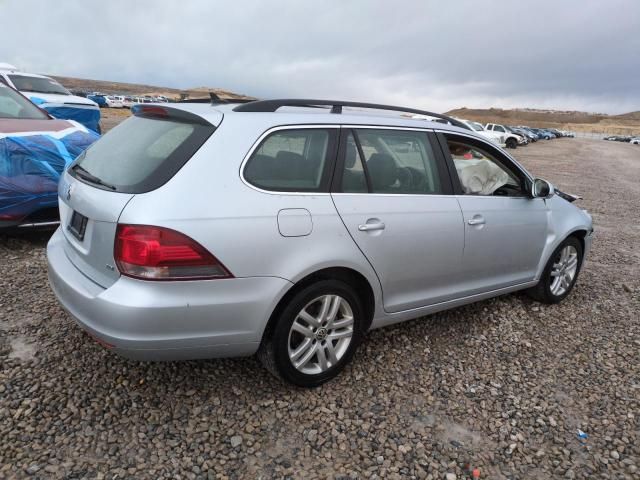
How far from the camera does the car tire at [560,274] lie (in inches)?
170

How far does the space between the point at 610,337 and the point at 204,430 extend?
334 cm

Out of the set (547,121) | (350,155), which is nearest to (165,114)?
(350,155)

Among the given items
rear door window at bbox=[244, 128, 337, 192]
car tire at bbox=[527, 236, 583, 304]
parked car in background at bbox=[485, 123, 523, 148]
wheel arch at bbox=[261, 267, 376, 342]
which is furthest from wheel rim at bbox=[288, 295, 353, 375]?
parked car in background at bbox=[485, 123, 523, 148]

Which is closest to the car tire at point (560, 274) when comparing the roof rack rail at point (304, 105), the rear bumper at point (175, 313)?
the roof rack rail at point (304, 105)

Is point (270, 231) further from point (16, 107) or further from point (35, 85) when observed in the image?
point (35, 85)

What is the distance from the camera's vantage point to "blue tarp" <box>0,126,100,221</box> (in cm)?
452

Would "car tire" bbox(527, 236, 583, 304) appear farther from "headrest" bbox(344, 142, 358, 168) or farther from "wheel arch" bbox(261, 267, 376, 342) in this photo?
"headrest" bbox(344, 142, 358, 168)

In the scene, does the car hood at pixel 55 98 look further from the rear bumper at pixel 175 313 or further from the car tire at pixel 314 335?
the car tire at pixel 314 335

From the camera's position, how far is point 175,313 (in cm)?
229

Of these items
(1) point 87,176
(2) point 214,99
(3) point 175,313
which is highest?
(2) point 214,99

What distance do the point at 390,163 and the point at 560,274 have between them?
235 centimetres

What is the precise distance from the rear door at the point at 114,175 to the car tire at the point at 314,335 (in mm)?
906

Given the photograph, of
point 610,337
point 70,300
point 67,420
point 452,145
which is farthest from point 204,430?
point 610,337

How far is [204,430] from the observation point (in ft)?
8.30
